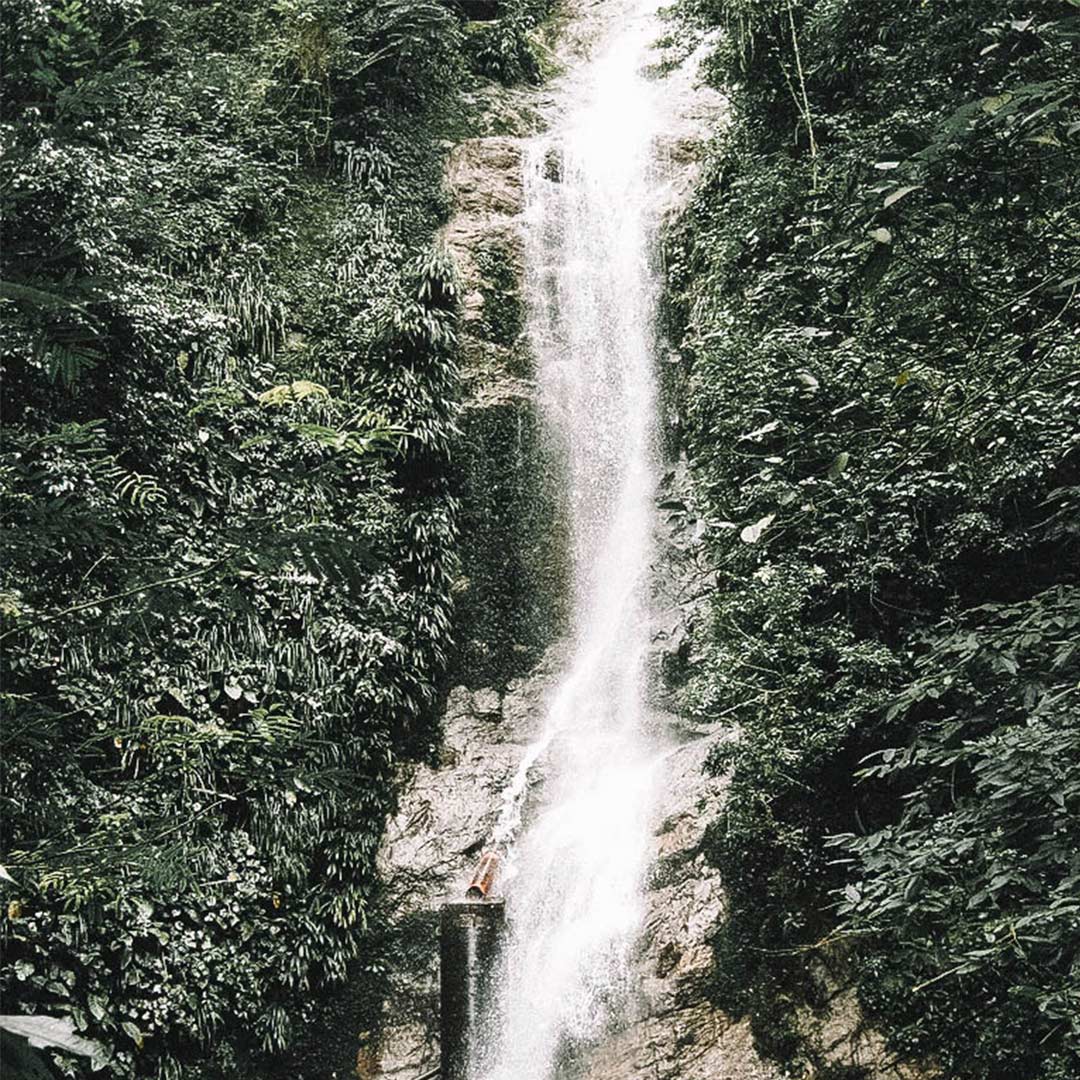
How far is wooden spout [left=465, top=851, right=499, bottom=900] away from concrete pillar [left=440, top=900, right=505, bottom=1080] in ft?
0.34

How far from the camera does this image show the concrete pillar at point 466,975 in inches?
250

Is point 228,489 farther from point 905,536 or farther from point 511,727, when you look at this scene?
point 905,536

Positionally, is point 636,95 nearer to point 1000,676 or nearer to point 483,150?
point 483,150

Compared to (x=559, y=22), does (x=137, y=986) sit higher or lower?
lower

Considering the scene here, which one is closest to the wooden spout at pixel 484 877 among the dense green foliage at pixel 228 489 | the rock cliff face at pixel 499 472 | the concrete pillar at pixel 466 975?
the concrete pillar at pixel 466 975

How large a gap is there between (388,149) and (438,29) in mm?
1607

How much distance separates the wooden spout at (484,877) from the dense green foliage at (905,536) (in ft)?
5.52

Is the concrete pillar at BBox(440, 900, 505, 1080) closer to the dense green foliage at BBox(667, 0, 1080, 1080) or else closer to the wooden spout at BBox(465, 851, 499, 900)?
the wooden spout at BBox(465, 851, 499, 900)

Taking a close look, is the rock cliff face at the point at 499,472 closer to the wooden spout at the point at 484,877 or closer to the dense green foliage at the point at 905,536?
the wooden spout at the point at 484,877

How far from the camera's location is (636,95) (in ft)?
43.2

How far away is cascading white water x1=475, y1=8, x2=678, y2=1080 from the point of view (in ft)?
20.9

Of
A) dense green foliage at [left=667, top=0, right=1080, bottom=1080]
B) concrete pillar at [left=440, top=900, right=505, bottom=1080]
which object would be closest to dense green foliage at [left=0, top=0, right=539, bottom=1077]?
concrete pillar at [left=440, top=900, right=505, bottom=1080]

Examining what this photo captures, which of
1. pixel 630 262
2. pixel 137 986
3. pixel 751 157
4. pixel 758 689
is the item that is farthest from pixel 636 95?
pixel 137 986

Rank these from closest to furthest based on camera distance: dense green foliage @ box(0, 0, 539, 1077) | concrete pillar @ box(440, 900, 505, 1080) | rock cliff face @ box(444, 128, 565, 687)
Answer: dense green foliage @ box(0, 0, 539, 1077) < concrete pillar @ box(440, 900, 505, 1080) < rock cliff face @ box(444, 128, 565, 687)
